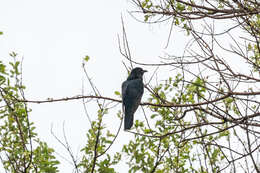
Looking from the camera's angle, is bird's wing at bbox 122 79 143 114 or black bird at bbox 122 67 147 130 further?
bird's wing at bbox 122 79 143 114

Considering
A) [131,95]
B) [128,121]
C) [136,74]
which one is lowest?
[128,121]

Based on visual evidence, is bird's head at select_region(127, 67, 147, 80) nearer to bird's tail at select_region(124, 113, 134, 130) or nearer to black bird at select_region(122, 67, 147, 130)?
black bird at select_region(122, 67, 147, 130)

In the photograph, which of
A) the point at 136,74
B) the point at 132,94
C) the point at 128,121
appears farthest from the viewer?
the point at 136,74

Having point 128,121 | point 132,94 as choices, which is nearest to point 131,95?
point 132,94

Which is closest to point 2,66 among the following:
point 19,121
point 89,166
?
point 19,121

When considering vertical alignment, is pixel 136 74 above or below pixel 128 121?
above

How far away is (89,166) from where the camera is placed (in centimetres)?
532

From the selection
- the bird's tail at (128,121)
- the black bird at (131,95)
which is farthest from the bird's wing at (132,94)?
the bird's tail at (128,121)

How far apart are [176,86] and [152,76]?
0.71m

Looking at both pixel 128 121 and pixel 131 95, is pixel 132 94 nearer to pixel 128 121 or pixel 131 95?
pixel 131 95

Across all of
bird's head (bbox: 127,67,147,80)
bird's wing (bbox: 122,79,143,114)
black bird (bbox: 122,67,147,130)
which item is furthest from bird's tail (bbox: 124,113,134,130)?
bird's head (bbox: 127,67,147,80)

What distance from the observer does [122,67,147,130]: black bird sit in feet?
21.0

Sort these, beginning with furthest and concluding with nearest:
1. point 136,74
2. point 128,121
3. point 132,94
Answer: point 136,74 → point 132,94 → point 128,121

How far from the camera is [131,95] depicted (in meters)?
6.91
